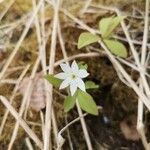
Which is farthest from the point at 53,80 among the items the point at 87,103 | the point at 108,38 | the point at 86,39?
the point at 108,38

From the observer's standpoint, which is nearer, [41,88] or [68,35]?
[41,88]

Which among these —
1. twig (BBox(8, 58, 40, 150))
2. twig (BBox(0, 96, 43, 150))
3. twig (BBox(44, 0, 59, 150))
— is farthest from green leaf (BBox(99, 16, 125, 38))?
twig (BBox(0, 96, 43, 150))

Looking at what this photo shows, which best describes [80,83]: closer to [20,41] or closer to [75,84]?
[75,84]

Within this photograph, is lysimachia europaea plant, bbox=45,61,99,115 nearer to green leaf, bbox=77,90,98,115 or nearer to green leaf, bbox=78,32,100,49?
green leaf, bbox=77,90,98,115

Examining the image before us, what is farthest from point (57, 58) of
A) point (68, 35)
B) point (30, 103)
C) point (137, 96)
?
point (137, 96)

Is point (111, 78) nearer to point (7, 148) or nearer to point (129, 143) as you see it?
point (129, 143)

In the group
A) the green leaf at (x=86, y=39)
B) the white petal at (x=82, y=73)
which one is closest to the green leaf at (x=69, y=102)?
the white petal at (x=82, y=73)

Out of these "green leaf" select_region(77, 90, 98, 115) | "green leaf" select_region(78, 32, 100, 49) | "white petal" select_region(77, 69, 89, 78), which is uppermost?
"green leaf" select_region(78, 32, 100, 49)
